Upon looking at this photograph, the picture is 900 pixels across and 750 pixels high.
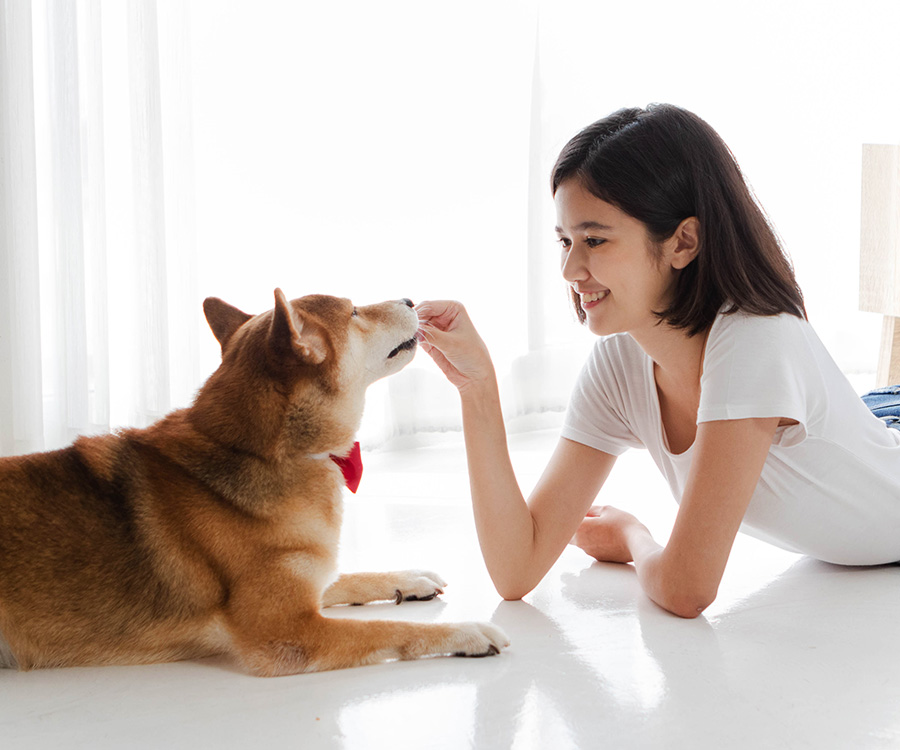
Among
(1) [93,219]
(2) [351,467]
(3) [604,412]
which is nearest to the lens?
(2) [351,467]

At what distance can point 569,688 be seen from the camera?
4.00 feet

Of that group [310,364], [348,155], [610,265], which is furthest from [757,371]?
[348,155]

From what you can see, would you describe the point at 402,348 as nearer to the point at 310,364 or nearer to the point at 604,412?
the point at 310,364

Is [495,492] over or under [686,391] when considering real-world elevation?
under

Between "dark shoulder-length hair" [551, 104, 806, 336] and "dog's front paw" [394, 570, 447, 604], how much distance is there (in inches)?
25.2

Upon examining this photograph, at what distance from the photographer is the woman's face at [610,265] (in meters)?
1.47

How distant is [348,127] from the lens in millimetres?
3098

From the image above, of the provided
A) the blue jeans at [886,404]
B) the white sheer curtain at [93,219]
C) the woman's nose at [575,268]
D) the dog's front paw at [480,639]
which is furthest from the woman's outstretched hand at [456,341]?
the white sheer curtain at [93,219]

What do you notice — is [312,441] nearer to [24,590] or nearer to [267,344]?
[267,344]

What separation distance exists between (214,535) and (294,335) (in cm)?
32

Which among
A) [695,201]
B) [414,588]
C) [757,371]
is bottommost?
[414,588]

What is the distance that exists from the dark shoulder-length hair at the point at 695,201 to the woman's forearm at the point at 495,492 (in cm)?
36

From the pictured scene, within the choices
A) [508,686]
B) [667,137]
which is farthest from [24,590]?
[667,137]

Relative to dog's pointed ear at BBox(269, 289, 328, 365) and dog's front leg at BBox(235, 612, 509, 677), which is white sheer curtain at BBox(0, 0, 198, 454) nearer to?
dog's pointed ear at BBox(269, 289, 328, 365)
